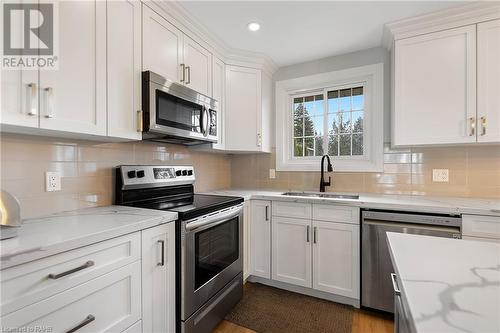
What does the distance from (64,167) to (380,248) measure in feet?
7.50

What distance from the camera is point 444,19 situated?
1.90 metres

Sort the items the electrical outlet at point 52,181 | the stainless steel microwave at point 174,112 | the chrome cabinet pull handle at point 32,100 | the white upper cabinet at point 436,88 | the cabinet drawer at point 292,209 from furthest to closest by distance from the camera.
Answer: the cabinet drawer at point 292,209
the white upper cabinet at point 436,88
the stainless steel microwave at point 174,112
the electrical outlet at point 52,181
the chrome cabinet pull handle at point 32,100

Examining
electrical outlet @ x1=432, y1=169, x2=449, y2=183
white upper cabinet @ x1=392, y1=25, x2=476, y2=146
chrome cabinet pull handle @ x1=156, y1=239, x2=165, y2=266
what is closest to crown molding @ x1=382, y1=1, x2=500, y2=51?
white upper cabinet @ x1=392, y1=25, x2=476, y2=146

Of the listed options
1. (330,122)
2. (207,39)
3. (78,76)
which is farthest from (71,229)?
(330,122)

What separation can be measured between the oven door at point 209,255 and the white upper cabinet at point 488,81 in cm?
202

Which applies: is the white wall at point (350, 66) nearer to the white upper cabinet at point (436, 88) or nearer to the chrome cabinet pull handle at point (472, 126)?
the white upper cabinet at point (436, 88)

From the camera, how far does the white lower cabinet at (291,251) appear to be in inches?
84.1

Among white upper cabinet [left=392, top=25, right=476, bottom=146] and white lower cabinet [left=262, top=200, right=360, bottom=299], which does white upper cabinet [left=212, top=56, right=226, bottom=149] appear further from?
white upper cabinet [left=392, top=25, right=476, bottom=146]

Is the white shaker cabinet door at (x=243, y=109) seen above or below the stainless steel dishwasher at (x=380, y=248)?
above

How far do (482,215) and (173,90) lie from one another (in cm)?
231

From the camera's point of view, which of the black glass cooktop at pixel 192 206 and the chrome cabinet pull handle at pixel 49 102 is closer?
the chrome cabinet pull handle at pixel 49 102

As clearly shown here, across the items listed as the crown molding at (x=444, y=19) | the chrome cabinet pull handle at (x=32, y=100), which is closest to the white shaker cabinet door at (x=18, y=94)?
the chrome cabinet pull handle at (x=32, y=100)

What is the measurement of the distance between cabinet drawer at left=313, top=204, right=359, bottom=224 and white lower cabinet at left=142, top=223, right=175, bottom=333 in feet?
4.14

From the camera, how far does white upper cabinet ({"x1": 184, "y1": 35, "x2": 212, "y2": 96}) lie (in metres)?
1.96
